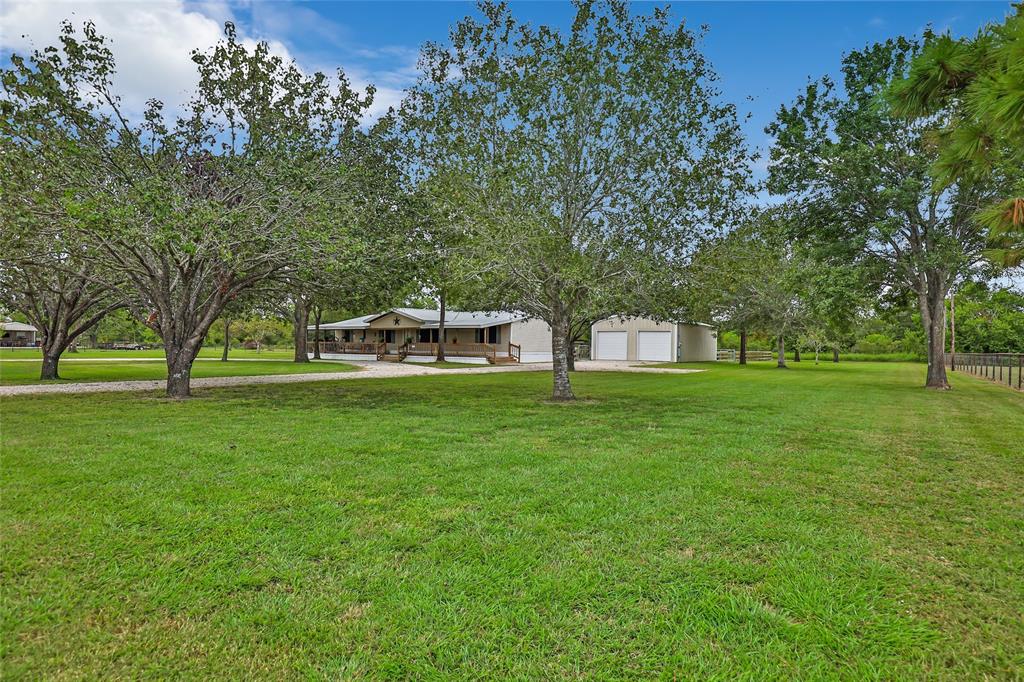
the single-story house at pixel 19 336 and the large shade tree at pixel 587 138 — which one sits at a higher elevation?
the large shade tree at pixel 587 138

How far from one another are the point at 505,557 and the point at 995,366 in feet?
96.8

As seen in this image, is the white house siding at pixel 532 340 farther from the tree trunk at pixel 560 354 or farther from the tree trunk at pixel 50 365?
the tree trunk at pixel 50 365

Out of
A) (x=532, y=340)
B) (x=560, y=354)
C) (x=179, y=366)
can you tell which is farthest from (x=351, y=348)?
(x=560, y=354)

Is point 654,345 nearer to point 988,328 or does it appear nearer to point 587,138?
point 988,328

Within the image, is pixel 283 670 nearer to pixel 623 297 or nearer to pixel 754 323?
pixel 623 297

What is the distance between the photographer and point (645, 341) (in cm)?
3756

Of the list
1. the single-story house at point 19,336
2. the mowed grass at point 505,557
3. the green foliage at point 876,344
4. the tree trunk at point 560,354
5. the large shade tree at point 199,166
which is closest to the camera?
the mowed grass at point 505,557

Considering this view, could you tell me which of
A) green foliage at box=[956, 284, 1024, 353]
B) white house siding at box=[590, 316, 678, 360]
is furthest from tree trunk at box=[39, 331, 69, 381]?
green foliage at box=[956, 284, 1024, 353]

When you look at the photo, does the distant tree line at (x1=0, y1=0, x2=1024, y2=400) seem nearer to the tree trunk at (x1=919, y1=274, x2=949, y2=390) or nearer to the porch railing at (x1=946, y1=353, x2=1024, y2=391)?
the tree trunk at (x1=919, y1=274, x2=949, y2=390)

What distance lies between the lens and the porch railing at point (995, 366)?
1802 cm

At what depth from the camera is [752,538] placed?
3559 mm

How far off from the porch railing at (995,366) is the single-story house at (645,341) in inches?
544

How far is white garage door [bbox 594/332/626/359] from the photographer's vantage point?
38.5m

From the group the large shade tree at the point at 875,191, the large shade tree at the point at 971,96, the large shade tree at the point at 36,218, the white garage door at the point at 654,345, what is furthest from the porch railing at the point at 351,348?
the large shade tree at the point at 971,96
